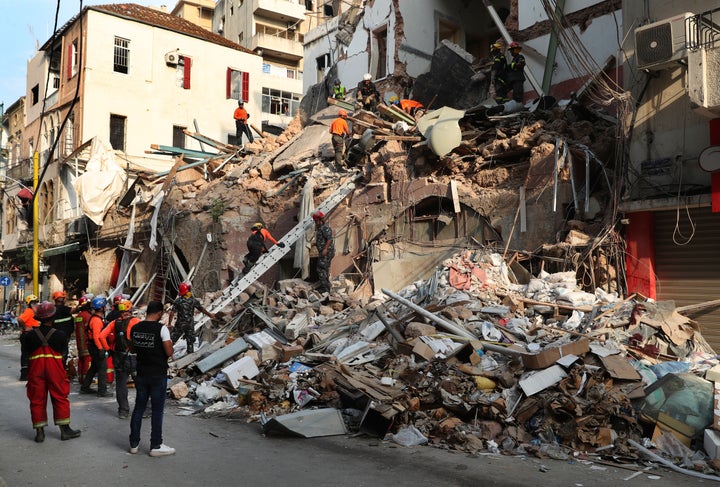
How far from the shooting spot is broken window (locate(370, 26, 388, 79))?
75.6 feet

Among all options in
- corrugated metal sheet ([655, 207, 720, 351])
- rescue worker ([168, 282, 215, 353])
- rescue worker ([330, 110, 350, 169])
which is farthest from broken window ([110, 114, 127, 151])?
corrugated metal sheet ([655, 207, 720, 351])

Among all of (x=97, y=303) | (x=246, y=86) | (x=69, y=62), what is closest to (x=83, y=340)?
(x=97, y=303)

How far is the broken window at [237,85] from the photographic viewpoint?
35.7 metres

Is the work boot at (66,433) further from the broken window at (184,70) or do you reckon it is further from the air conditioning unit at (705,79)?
the broken window at (184,70)

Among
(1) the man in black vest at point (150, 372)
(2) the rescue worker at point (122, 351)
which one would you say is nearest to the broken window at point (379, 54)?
(2) the rescue worker at point (122, 351)

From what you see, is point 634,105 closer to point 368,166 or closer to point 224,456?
point 368,166

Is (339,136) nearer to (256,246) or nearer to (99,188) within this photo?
(256,246)

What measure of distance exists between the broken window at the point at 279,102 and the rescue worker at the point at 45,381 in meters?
32.6

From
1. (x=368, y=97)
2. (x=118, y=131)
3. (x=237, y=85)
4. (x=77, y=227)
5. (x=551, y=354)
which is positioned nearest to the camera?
(x=551, y=354)

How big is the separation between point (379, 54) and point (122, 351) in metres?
17.7

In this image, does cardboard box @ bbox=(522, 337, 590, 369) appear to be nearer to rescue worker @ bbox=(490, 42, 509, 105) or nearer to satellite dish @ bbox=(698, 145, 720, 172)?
satellite dish @ bbox=(698, 145, 720, 172)

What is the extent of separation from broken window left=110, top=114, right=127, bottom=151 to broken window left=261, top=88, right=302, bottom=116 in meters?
8.88

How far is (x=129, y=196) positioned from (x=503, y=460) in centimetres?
2087

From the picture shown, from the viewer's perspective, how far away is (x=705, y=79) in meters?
9.03
